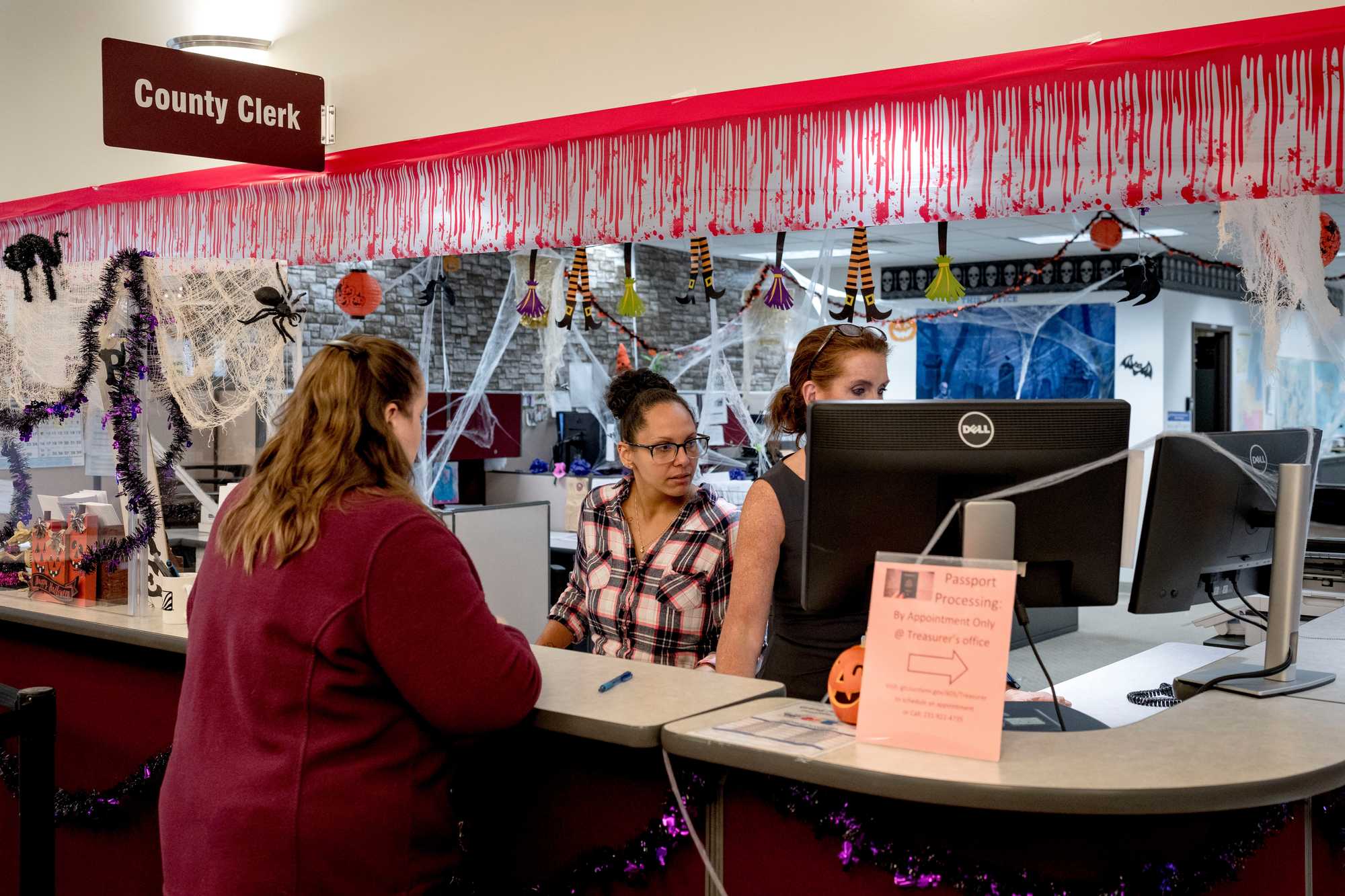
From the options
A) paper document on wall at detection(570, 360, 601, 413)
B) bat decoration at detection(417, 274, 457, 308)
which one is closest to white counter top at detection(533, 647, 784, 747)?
bat decoration at detection(417, 274, 457, 308)

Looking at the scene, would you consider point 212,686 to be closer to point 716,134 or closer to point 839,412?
point 839,412

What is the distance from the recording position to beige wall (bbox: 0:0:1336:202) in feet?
8.80

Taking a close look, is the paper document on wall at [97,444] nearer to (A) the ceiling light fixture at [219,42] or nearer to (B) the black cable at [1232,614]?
(A) the ceiling light fixture at [219,42]

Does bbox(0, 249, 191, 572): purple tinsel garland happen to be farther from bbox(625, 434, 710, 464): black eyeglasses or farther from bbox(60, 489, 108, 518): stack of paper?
bbox(625, 434, 710, 464): black eyeglasses

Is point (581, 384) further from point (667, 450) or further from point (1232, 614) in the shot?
point (1232, 614)

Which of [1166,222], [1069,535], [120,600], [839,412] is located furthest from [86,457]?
[1166,222]

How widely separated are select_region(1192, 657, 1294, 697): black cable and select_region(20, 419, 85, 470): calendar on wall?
3320 millimetres

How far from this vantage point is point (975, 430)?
1686mm

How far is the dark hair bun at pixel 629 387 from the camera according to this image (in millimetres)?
2783

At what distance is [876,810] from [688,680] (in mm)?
482

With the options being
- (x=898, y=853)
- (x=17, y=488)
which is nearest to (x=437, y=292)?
(x=17, y=488)

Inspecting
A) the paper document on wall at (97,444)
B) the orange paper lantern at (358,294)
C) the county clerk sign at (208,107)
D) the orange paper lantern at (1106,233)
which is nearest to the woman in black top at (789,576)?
the paper document on wall at (97,444)

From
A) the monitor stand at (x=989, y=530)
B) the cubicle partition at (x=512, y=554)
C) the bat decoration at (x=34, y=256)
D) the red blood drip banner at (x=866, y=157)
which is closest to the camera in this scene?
the monitor stand at (x=989, y=530)

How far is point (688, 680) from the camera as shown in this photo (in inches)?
78.8
